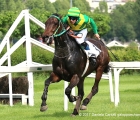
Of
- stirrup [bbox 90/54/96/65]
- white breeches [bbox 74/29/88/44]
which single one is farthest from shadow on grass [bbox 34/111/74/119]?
white breeches [bbox 74/29/88/44]

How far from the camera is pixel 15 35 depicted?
5481 centimetres

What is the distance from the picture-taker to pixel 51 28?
37.7 ft

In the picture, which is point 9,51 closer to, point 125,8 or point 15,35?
point 15,35

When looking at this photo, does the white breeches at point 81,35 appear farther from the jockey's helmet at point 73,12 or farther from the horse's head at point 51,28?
the horse's head at point 51,28

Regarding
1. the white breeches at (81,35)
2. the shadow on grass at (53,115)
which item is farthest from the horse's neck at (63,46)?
the shadow on grass at (53,115)

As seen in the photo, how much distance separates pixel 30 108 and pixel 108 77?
9.48ft

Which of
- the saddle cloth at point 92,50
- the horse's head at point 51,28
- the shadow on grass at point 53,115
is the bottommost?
the shadow on grass at point 53,115

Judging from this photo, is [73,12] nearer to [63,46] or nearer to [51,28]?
[63,46]

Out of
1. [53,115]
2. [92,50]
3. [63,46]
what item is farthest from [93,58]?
[53,115]

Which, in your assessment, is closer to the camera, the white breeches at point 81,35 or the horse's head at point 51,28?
the horse's head at point 51,28

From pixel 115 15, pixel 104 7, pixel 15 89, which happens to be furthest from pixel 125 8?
pixel 15 89

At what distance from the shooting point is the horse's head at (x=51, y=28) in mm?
11325

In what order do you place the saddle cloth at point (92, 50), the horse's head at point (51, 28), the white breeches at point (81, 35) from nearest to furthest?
the horse's head at point (51, 28)
the white breeches at point (81, 35)
the saddle cloth at point (92, 50)

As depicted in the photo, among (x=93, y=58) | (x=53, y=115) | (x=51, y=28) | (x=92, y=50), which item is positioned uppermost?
(x=51, y=28)
